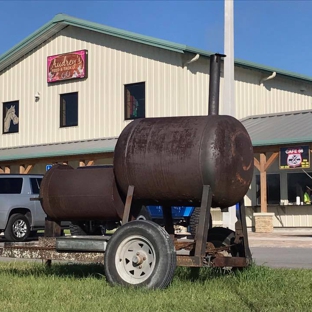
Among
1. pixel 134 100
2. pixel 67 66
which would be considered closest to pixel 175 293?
pixel 134 100

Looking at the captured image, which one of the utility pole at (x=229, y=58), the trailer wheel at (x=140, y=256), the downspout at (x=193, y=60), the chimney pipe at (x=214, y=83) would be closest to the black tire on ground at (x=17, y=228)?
the utility pole at (x=229, y=58)

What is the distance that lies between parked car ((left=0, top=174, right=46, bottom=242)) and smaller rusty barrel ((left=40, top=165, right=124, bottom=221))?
29.9ft

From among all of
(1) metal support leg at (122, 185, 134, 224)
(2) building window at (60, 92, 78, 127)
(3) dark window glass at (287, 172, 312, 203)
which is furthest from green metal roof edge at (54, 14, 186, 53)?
(1) metal support leg at (122, 185, 134, 224)

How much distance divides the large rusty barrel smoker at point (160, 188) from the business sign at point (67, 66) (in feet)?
66.7

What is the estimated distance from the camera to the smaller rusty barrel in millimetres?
9039

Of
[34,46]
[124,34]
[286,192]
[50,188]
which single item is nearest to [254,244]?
[286,192]

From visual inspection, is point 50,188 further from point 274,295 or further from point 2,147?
point 2,147

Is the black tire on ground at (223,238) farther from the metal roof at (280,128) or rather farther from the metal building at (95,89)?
the metal building at (95,89)

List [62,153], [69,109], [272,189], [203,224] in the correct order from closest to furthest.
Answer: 1. [203,224]
2. [272,189]
3. [62,153]
4. [69,109]

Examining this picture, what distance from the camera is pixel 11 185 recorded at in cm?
1869

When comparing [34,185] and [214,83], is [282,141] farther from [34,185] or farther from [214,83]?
[214,83]

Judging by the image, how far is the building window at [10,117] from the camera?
3189 centimetres

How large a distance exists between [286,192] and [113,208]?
1741 centimetres

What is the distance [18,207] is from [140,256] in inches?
433
